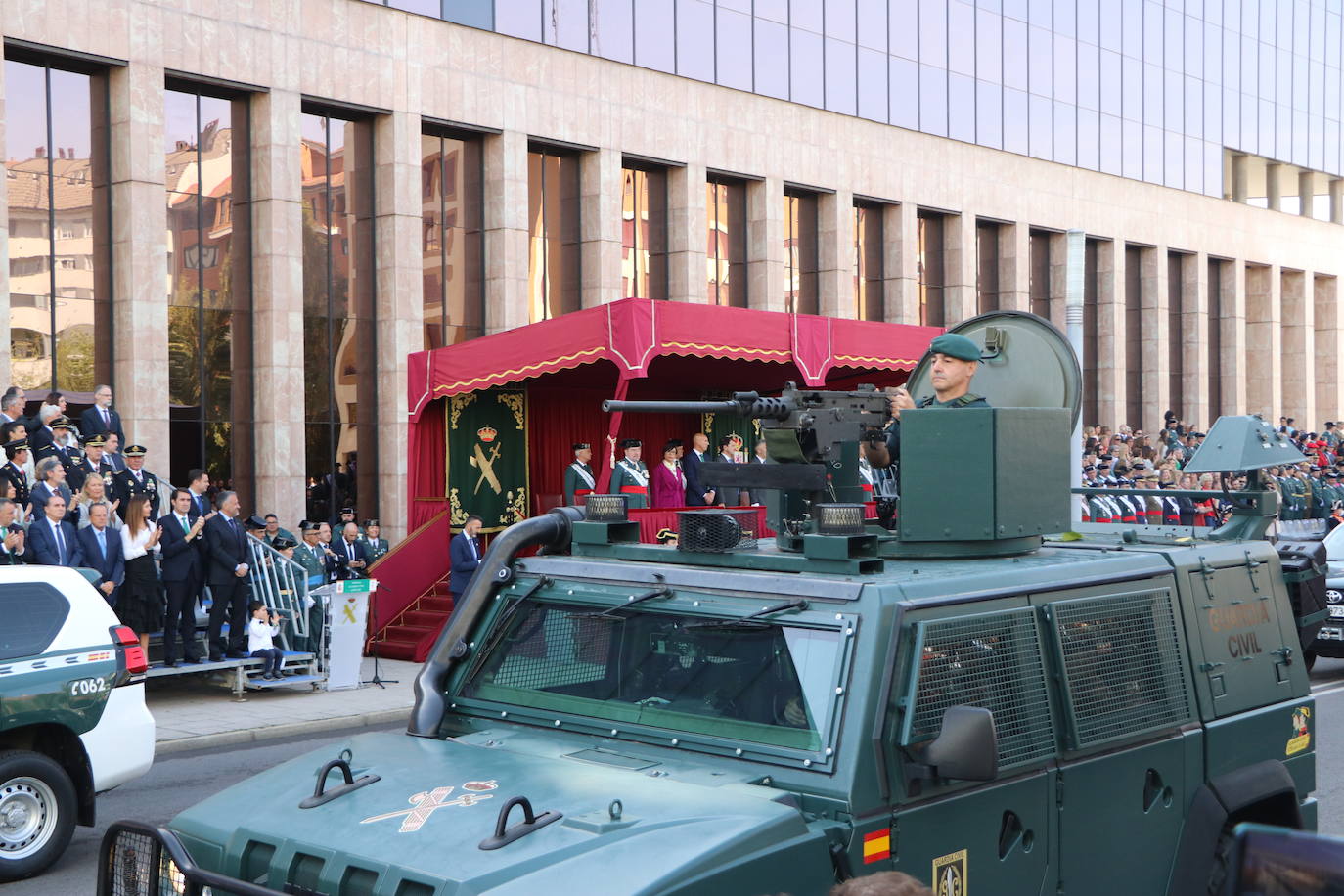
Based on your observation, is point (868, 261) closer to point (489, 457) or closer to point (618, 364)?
point (489, 457)

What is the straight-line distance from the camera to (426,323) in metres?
26.4

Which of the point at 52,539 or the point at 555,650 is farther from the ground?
the point at 555,650

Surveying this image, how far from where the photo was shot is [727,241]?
31.8m

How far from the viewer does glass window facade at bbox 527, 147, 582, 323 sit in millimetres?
28016

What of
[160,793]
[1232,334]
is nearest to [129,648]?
[160,793]

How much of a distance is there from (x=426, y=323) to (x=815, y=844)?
916 inches

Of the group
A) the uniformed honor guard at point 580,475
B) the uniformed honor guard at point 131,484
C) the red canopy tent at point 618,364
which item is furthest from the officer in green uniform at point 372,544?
the uniformed honor guard at point 131,484

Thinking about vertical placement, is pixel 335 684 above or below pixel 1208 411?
below

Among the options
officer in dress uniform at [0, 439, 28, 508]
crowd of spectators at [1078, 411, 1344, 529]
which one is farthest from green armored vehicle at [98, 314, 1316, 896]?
crowd of spectators at [1078, 411, 1344, 529]

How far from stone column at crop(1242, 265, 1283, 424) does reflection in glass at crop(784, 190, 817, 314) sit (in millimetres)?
24007

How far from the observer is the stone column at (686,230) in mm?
30031

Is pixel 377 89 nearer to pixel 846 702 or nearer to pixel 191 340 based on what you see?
pixel 191 340

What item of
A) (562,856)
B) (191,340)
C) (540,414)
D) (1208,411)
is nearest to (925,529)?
(562,856)

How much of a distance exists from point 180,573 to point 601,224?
14.7 meters
